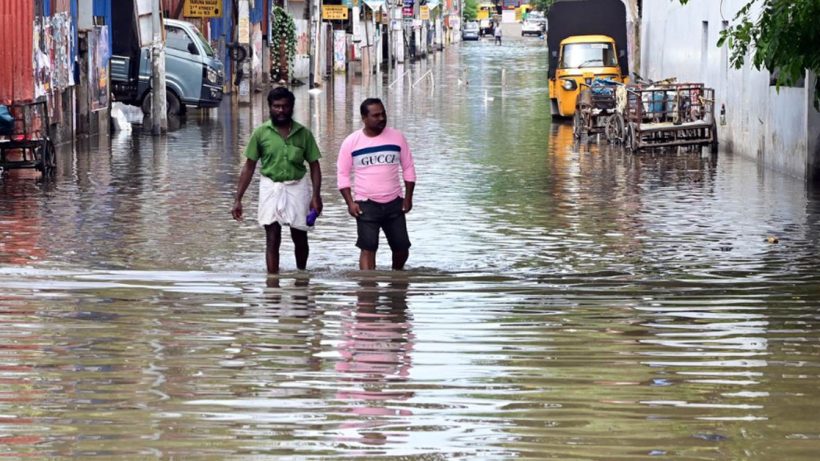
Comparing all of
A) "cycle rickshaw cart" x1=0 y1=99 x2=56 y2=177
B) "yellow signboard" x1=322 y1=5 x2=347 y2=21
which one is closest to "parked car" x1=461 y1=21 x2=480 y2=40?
"yellow signboard" x1=322 y1=5 x2=347 y2=21

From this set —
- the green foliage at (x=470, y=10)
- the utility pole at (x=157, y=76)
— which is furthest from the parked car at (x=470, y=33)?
the utility pole at (x=157, y=76)

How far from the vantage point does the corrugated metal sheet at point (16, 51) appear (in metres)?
24.2

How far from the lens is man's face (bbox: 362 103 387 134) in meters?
11.9

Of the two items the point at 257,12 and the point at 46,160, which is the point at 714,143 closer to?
the point at 46,160

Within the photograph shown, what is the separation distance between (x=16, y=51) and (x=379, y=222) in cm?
1386

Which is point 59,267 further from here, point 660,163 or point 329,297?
point 660,163

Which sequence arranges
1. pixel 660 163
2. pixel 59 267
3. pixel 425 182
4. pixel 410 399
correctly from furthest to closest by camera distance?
pixel 660 163, pixel 425 182, pixel 59 267, pixel 410 399

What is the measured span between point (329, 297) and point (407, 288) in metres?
0.73

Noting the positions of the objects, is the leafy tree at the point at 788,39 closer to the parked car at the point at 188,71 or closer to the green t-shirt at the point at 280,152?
the green t-shirt at the point at 280,152

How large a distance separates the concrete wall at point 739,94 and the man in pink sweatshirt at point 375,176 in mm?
10524

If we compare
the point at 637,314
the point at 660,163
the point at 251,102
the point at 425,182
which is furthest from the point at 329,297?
the point at 251,102

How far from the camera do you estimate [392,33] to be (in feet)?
290

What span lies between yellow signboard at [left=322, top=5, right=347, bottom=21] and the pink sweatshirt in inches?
2255

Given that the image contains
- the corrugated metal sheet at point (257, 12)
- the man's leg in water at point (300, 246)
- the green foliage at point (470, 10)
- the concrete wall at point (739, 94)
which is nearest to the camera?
the man's leg in water at point (300, 246)
